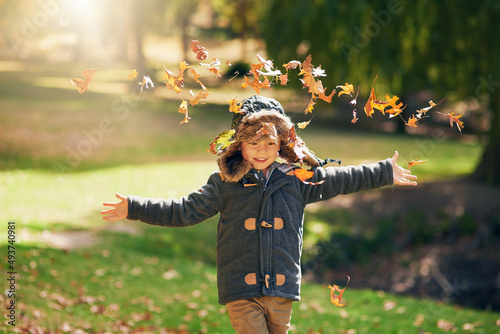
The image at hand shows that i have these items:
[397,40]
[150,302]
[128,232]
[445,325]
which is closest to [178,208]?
[150,302]

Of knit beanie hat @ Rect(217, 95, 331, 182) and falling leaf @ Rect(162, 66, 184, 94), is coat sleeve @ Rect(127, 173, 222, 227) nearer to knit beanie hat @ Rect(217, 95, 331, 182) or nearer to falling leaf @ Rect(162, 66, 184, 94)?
knit beanie hat @ Rect(217, 95, 331, 182)

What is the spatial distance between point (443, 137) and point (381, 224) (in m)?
13.9

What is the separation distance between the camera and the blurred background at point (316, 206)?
20.7 feet

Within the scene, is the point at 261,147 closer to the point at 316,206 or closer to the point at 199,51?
the point at 199,51

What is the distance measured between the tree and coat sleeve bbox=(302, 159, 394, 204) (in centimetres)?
663

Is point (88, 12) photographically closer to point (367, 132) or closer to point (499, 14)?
point (367, 132)

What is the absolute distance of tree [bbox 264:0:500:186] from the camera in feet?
32.1

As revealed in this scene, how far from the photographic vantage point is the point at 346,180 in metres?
3.28

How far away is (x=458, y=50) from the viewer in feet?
37.2

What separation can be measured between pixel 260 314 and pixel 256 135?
0.90 m

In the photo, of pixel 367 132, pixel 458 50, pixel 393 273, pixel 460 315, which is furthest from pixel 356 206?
pixel 367 132

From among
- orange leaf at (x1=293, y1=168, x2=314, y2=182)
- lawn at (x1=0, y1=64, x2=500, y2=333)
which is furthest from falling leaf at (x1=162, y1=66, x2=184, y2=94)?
lawn at (x1=0, y1=64, x2=500, y2=333)

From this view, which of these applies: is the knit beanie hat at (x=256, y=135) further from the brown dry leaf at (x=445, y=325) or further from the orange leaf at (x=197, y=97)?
the brown dry leaf at (x=445, y=325)

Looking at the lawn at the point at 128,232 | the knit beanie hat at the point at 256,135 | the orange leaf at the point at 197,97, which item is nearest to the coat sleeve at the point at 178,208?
the knit beanie hat at the point at 256,135
